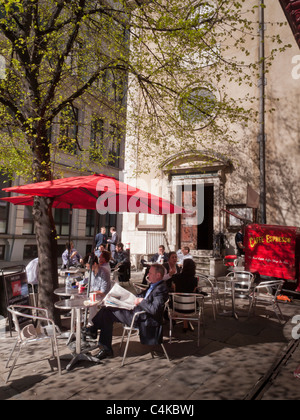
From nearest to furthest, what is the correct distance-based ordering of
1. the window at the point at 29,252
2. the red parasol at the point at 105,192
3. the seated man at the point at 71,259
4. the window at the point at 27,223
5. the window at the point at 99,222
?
the red parasol at the point at 105,192 < the seated man at the point at 71,259 < the window at the point at 29,252 < the window at the point at 27,223 < the window at the point at 99,222

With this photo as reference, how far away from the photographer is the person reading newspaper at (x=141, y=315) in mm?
4254

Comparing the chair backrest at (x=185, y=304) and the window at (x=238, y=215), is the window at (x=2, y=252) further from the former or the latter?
the chair backrest at (x=185, y=304)

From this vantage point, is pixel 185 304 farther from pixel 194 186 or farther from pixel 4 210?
pixel 4 210

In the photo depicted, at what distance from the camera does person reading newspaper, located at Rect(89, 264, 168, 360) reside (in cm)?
425

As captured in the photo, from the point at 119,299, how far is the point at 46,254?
2034 mm

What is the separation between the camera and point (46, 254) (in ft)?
18.6

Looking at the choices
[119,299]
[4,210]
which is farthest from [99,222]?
[119,299]

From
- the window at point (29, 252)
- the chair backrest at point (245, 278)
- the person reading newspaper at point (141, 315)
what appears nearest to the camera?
the person reading newspaper at point (141, 315)

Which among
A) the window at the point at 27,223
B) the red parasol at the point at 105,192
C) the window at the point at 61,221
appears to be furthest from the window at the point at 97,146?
the window at the point at 61,221

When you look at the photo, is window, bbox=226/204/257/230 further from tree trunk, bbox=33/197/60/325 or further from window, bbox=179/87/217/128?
tree trunk, bbox=33/197/60/325

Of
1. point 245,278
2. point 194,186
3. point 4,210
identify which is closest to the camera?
point 245,278

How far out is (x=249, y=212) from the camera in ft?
39.6

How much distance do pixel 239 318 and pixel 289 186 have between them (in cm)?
704

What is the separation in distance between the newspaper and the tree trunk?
5.49ft
